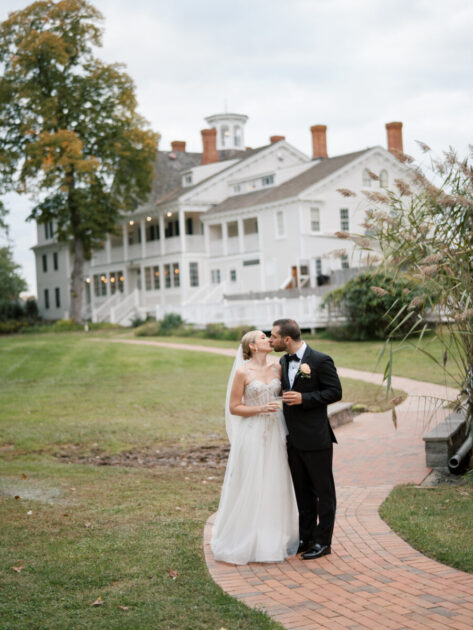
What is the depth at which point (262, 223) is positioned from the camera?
38.2m

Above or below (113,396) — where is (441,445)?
above

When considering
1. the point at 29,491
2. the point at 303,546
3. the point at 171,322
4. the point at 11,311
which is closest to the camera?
the point at 303,546

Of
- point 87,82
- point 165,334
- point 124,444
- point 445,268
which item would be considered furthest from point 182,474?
point 87,82

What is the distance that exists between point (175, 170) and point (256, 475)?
43.6m

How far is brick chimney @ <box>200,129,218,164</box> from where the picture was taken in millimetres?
45375

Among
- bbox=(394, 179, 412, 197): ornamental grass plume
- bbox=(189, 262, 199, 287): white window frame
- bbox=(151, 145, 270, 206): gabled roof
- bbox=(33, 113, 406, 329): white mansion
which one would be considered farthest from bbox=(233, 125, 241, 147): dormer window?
bbox=(394, 179, 412, 197): ornamental grass plume

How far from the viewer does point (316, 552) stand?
6.03 m

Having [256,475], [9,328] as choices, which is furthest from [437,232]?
[9,328]

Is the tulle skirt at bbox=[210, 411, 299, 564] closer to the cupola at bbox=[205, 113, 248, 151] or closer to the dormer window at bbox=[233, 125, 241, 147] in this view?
the cupola at bbox=[205, 113, 248, 151]

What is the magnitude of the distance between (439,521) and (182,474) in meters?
3.75

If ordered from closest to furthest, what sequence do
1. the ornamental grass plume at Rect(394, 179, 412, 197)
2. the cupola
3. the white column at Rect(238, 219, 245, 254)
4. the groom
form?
1. the groom
2. the ornamental grass plume at Rect(394, 179, 412, 197)
3. the white column at Rect(238, 219, 245, 254)
4. the cupola

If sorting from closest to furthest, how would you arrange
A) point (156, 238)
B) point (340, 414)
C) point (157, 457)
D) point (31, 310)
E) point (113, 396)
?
point (157, 457) < point (340, 414) < point (113, 396) < point (156, 238) < point (31, 310)

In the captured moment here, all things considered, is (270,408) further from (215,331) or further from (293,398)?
(215,331)

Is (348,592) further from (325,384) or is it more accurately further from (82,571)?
(82,571)
